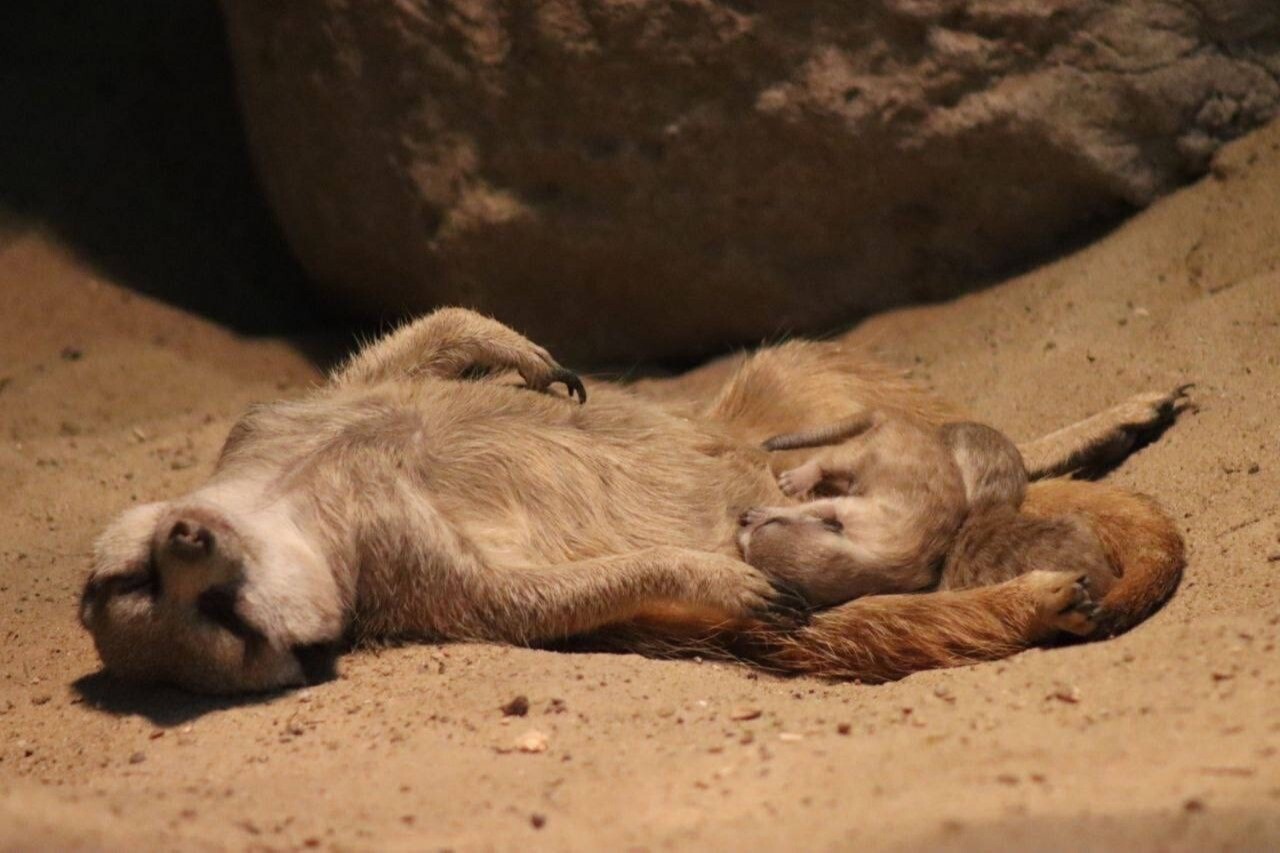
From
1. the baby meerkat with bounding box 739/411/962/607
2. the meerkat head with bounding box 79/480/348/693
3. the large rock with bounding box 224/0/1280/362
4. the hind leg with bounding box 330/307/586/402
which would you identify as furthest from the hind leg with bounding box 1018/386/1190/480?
the meerkat head with bounding box 79/480/348/693

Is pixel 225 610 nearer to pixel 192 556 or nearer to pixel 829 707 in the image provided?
pixel 192 556

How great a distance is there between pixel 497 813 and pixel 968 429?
2.07m

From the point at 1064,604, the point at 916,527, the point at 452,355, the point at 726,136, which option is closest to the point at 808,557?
the point at 916,527

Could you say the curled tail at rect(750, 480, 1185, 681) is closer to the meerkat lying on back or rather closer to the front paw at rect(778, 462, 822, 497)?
the meerkat lying on back

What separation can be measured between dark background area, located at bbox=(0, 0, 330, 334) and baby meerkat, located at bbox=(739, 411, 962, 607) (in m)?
3.14

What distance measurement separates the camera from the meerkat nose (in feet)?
10.2

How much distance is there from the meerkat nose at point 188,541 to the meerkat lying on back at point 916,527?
1.43 metres

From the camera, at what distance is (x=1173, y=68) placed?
530cm

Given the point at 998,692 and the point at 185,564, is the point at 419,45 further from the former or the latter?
the point at 998,692

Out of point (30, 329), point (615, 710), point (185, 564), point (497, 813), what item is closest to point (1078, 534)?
point (615, 710)

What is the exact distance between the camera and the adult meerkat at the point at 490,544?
3.32 metres

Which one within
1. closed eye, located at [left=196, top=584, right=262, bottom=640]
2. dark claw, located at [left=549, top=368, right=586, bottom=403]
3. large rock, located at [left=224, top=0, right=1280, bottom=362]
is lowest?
closed eye, located at [left=196, top=584, right=262, bottom=640]

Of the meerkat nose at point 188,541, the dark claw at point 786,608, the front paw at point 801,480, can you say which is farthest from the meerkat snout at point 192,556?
the front paw at point 801,480

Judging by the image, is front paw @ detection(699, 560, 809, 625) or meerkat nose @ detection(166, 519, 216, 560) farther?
front paw @ detection(699, 560, 809, 625)
